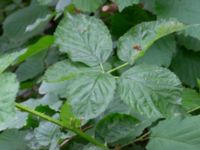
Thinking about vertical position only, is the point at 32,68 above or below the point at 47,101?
below

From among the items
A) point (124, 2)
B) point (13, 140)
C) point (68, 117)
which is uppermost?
point (124, 2)

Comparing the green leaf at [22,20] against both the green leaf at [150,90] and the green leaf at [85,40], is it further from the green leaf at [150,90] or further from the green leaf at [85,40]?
the green leaf at [150,90]

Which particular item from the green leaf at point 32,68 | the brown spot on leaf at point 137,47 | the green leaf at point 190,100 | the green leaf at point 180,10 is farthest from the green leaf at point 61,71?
the green leaf at point 32,68

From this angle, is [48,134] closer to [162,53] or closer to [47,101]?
[47,101]

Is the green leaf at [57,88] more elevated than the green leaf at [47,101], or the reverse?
the green leaf at [57,88]

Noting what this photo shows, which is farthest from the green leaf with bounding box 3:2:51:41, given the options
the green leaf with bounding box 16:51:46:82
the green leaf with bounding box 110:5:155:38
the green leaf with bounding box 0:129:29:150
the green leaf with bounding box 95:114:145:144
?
the green leaf with bounding box 95:114:145:144

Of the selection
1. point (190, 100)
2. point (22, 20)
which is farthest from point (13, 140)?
point (22, 20)

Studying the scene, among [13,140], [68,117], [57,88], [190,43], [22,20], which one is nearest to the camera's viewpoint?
[68,117]
